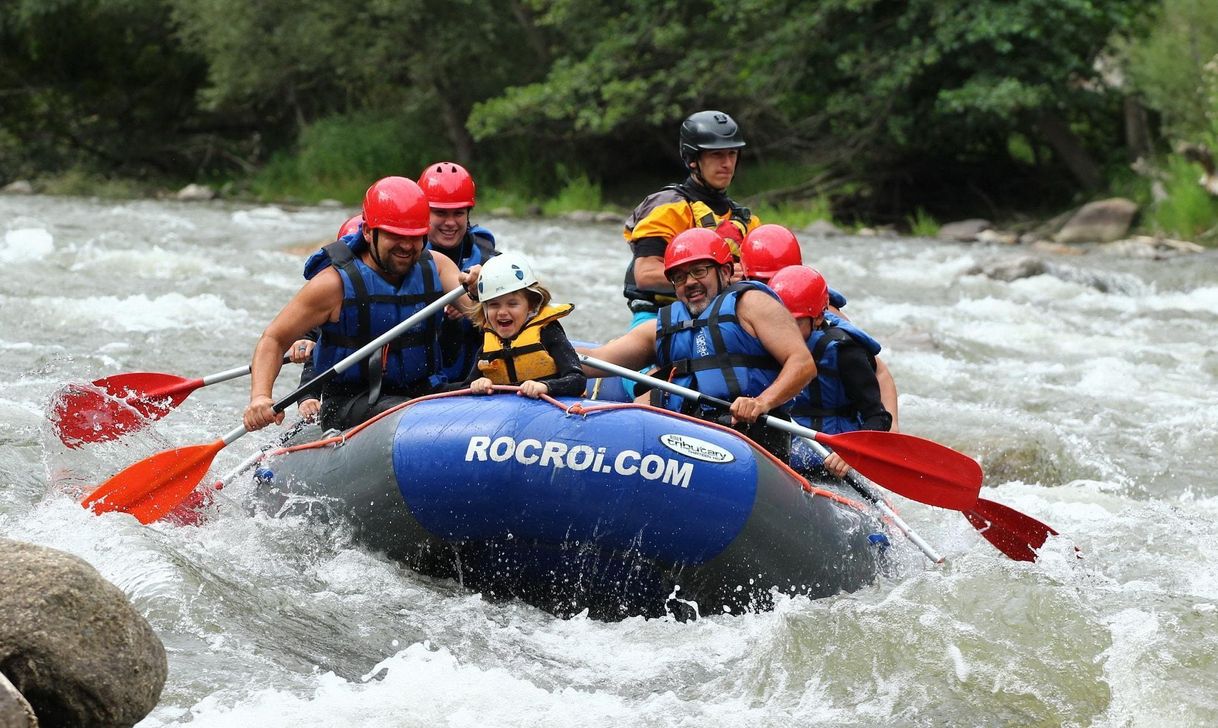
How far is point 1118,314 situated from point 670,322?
8694mm

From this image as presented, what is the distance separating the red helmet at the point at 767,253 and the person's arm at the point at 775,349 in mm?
827

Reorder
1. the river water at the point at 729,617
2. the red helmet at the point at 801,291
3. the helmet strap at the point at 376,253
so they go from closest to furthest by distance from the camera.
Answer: the river water at the point at 729,617
the helmet strap at the point at 376,253
the red helmet at the point at 801,291

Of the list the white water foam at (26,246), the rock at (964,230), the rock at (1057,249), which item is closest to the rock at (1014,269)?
the rock at (1057,249)

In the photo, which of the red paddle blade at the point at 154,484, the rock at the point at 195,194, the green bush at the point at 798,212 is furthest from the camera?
the rock at the point at 195,194

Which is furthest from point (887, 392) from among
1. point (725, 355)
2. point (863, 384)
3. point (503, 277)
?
point (503, 277)

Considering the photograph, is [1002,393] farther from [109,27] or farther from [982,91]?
[109,27]

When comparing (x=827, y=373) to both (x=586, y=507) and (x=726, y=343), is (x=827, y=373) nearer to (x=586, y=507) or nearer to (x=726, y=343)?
(x=726, y=343)

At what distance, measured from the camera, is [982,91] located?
1925 centimetres

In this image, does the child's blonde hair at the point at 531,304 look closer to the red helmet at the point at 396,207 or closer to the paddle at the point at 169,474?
the paddle at the point at 169,474

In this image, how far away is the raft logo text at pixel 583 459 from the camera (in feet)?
14.7

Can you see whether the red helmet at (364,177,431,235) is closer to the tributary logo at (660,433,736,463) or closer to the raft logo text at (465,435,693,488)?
the raft logo text at (465,435,693,488)

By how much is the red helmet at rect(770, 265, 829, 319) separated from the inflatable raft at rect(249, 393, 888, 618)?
802 mm

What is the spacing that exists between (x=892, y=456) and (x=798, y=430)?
13.6 inches

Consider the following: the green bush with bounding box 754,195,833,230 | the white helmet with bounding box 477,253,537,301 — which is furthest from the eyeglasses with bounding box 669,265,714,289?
the green bush with bounding box 754,195,833,230
